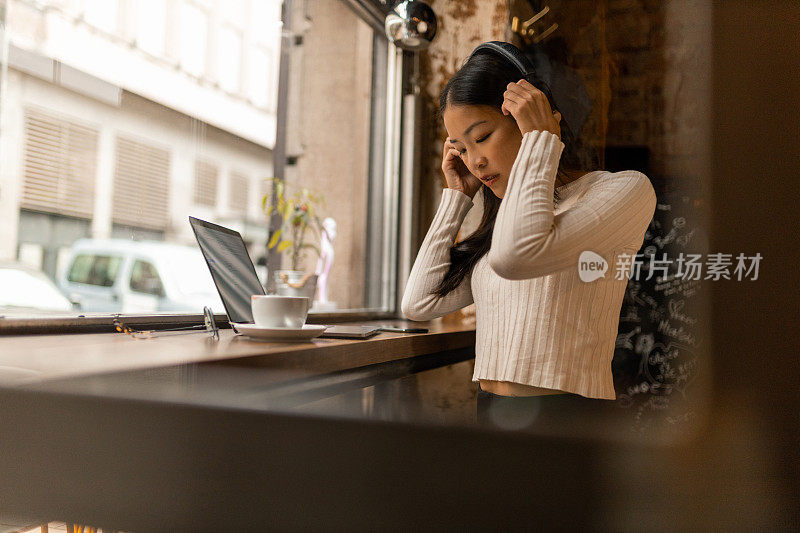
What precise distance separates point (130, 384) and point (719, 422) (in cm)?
43

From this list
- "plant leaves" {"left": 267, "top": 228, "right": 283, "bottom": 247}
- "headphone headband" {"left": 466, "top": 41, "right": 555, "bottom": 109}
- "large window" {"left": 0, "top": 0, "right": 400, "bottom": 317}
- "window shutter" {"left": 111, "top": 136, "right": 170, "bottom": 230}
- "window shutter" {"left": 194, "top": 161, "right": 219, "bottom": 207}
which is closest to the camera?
"headphone headband" {"left": 466, "top": 41, "right": 555, "bottom": 109}

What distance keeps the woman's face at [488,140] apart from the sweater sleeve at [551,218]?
0.12 ft

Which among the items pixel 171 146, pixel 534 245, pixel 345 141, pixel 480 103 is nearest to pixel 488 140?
pixel 480 103

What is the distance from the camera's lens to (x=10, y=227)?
856 mm

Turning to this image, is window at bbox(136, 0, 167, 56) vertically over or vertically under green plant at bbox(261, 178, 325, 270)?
over

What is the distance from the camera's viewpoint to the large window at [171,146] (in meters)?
0.89

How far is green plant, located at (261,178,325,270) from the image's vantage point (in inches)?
47.9

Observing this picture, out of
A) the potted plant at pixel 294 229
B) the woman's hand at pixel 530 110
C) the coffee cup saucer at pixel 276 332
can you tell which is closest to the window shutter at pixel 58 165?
the potted plant at pixel 294 229

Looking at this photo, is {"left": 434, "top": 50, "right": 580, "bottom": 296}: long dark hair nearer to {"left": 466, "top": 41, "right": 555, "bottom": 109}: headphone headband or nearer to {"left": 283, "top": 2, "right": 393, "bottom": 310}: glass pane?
{"left": 466, "top": 41, "right": 555, "bottom": 109}: headphone headband

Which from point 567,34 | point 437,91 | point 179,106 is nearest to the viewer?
point 567,34

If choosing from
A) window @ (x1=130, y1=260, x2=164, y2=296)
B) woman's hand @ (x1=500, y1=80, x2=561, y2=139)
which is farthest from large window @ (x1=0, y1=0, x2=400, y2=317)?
woman's hand @ (x1=500, y1=80, x2=561, y2=139)

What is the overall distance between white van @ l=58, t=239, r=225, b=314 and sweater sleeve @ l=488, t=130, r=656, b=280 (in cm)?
56

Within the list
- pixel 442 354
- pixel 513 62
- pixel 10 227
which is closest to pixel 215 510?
pixel 442 354

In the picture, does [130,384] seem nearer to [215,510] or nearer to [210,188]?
[215,510]
